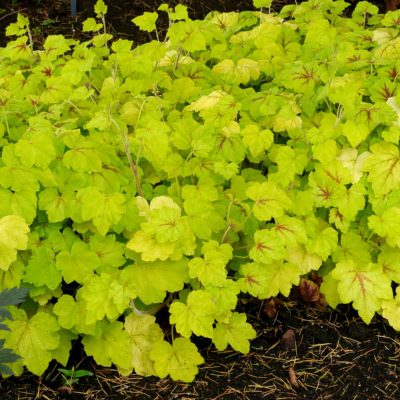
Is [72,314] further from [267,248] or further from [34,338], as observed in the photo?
[267,248]

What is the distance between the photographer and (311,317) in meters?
→ 2.60

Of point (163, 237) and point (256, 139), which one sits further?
point (256, 139)

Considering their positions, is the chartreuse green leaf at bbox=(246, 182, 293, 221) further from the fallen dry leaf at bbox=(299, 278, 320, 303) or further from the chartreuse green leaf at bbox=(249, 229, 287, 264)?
the fallen dry leaf at bbox=(299, 278, 320, 303)

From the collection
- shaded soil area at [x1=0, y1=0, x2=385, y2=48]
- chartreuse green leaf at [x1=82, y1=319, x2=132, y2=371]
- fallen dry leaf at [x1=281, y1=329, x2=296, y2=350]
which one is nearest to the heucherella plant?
chartreuse green leaf at [x1=82, y1=319, x2=132, y2=371]

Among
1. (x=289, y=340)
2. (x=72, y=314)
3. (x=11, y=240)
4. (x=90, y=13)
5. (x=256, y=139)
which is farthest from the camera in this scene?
(x=90, y=13)

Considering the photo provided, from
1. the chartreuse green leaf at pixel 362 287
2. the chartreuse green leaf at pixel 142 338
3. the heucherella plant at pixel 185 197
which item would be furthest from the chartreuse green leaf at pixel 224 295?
the chartreuse green leaf at pixel 362 287

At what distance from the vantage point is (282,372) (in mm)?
2381

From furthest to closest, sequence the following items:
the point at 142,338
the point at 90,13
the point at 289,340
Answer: the point at 90,13 < the point at 289,340 < the point at 142,338

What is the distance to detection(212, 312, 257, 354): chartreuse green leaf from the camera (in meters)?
2.37

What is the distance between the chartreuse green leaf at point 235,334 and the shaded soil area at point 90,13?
10.6ft

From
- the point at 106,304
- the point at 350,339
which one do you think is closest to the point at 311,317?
the point at 350,339

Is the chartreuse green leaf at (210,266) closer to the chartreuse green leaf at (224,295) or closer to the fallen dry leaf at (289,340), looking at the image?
the chartreuse green leaf at (224,295)

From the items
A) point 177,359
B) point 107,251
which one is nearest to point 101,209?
point 107,251

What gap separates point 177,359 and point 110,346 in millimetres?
242
